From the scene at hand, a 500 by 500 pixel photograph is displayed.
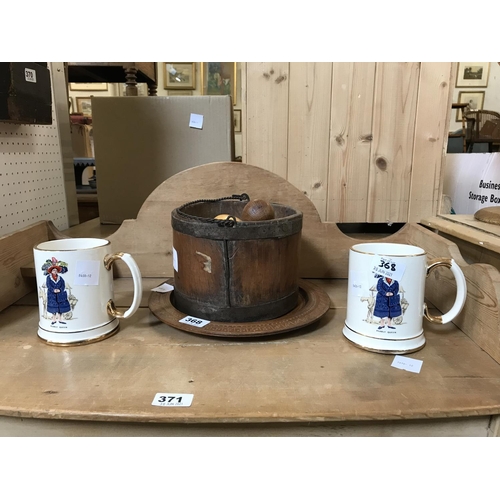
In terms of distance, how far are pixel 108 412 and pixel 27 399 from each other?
112 millimetres

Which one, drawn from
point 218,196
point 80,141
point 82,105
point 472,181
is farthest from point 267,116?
point 82,105

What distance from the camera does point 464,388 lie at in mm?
546

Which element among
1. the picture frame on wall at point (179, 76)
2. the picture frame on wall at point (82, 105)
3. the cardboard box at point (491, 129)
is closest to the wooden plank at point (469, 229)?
the cardboard box at point (491, 129)

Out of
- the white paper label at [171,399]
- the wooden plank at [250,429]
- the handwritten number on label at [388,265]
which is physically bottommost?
the wooden plank at [250,429]

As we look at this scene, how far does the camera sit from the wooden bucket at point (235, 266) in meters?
0.65

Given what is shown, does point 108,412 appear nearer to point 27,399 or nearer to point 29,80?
point 27,399

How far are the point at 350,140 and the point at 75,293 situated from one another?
0.67m

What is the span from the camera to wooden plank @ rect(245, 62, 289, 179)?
0.93 metres

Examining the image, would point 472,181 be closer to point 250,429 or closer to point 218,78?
point 250,429

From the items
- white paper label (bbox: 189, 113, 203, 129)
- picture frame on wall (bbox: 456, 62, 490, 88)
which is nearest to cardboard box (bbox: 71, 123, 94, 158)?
white paper label (bbox: 189, 113, 203, 129)

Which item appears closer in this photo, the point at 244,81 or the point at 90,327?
the point at 90,327

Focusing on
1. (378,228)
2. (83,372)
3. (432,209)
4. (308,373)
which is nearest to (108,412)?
(83,372)

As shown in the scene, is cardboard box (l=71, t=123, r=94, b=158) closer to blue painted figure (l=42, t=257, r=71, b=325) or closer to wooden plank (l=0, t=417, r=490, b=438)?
blue painted figure (l=42, t=257, r=71, b=325)

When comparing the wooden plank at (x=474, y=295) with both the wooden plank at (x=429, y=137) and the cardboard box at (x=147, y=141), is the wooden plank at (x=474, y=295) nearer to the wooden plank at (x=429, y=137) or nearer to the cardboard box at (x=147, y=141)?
the wooden plank at (x=429, y=137)
